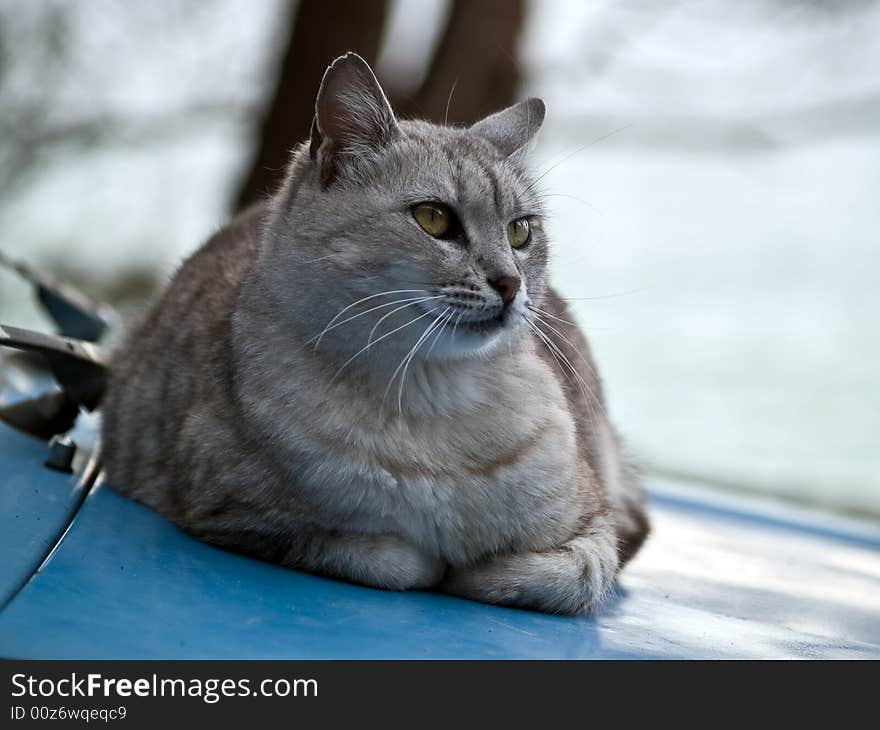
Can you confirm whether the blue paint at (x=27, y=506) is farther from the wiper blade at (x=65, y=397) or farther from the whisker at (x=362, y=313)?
the whisker at (x=362, y=313)

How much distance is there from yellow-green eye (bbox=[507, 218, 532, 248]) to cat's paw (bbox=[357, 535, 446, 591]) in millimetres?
557

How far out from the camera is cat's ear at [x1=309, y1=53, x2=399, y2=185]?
1.73 metres

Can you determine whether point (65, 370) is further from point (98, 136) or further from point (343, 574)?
point (98, 136)

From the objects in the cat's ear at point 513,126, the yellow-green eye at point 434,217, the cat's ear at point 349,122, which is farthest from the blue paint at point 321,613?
the cat's ear at point 513,126

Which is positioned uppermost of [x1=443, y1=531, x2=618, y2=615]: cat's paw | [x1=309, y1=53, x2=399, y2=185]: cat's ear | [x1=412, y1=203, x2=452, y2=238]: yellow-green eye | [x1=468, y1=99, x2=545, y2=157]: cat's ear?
[x1=468, y1=99, x2=545, y2=157]: cat's ear

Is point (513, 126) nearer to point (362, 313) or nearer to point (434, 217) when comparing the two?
point (434, 217)

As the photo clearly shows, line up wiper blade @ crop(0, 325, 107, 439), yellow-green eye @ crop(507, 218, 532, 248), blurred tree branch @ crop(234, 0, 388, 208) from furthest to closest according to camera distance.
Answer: blurred tree branch @ crop(234, 0, 388, 208)
wiper blade @ crop(0, 325, 107, 439)
yellow-green eye @ crop(507, 218, 532, 248)

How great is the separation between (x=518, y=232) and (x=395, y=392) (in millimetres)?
373

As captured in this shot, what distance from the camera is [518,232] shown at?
1844mm

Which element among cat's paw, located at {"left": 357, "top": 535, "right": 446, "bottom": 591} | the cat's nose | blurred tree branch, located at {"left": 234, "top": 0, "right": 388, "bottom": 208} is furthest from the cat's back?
blurred tree branch, located at {"left": 234, "top": 0, "right": 388, "bottom": 208}

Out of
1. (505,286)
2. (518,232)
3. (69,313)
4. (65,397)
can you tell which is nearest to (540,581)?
(505,286)

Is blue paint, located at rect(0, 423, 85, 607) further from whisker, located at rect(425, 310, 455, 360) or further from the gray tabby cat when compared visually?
whisker, located at rect(425, 310, 455, 360)

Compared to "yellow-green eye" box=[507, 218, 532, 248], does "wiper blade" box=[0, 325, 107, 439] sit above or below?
below
